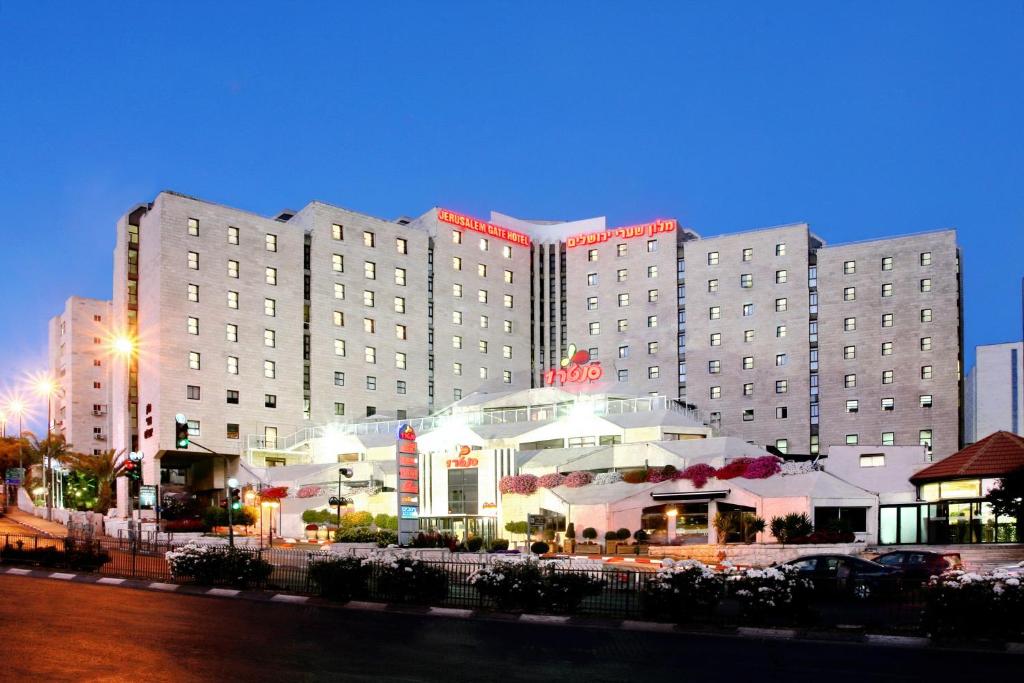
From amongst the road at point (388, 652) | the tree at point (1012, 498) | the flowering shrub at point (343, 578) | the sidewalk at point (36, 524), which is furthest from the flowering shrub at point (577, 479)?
the road at point (388, 652)

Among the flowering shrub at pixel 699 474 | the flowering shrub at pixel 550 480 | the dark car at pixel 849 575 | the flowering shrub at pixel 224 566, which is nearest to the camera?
the dark car at pixel 849 575

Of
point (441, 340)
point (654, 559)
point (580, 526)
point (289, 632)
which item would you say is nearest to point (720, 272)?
point (441, 340)

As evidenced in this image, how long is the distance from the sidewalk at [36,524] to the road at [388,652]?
40.3 meters

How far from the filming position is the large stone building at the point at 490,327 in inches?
3319

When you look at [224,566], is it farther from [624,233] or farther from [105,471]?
[624,233]

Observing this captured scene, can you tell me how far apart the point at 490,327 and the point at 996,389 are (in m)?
47.0

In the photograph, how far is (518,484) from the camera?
6341 centimetres

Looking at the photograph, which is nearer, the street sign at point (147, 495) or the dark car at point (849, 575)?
the dark car at point (849, 575)

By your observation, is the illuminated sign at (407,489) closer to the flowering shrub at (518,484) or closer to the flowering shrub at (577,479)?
the flowering shrub at (518,484)

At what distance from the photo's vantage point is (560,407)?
77.1 meters

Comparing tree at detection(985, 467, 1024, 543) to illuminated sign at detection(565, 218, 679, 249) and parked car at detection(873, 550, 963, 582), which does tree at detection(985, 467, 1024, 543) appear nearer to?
parked car at detection(873, 550, 963, 582)

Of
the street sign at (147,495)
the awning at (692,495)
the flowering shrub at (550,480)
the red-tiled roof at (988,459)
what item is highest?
the red-tiled roof at (988,459)

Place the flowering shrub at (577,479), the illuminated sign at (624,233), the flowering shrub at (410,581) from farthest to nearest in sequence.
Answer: the illuminated sign at (624,233) < the flowering shrub at (577,479) < the flowering shrub at (410,581)

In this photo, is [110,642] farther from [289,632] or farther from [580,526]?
[580,526]
